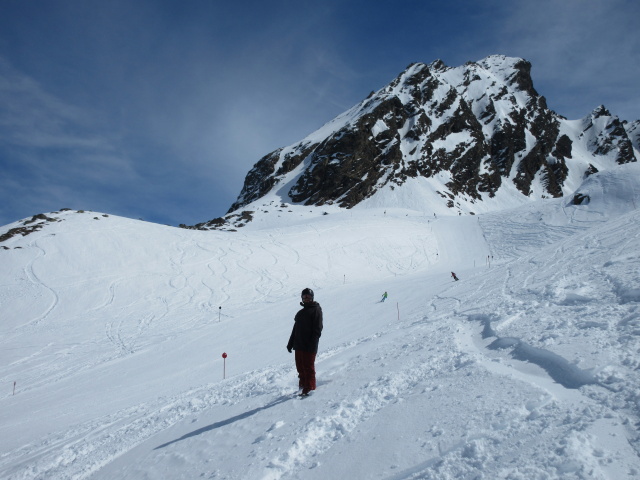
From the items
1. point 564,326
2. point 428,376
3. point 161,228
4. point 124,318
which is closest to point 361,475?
point 428,376

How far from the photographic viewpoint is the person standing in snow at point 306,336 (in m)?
5.77

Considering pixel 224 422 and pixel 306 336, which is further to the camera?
pixel 306 336

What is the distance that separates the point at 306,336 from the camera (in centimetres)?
597

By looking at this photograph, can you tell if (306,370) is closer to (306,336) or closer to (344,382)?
(306,336)

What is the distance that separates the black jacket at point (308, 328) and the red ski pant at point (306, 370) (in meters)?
0.10

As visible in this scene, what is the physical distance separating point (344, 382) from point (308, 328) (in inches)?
41.4

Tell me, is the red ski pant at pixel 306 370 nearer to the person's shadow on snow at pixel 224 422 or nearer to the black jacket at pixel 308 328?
the black jacket at pixel 308 328

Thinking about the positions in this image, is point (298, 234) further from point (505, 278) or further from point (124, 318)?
point (505, 278)

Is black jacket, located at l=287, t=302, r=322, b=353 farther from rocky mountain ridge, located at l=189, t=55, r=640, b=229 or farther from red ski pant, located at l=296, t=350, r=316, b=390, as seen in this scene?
rocky mountain ridge, located at l=189, t=55, r=640, b=229

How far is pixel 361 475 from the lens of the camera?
3.13 meters

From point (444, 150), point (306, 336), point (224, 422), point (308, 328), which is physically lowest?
point (224, 422)

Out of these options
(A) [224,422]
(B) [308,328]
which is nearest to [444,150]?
(B) [308,328]

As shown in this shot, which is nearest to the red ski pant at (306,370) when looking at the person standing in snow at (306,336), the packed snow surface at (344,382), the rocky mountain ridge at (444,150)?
the person standing in snow at (306,336)

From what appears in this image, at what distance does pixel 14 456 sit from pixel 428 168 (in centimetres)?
10756
